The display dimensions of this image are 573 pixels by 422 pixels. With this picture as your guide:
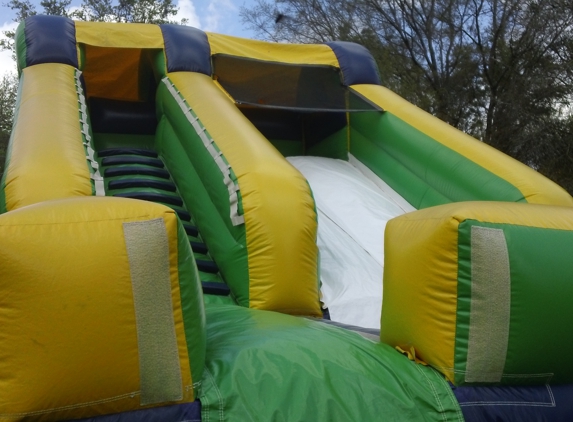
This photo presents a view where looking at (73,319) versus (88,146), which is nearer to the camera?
(73,319)

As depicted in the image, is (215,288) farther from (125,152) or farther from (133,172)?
(125,152)

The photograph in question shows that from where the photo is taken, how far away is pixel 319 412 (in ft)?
4.53

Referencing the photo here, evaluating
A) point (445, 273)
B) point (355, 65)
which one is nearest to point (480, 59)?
point (355, 65)

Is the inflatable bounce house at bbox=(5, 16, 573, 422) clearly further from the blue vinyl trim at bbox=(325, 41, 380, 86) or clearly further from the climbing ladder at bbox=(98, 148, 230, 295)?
the blue vinyl trim at bbox=(325, 41, 380, 86)

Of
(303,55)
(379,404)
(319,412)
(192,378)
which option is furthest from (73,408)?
(303,55)

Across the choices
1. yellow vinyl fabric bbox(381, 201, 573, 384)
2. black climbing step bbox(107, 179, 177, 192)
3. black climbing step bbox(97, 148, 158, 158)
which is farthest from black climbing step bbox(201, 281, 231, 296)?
black climbing step bbox(97, 148, 158, 158)

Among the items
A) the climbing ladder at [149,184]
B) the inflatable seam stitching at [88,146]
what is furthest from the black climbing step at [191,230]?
the inflatable seam stitching at [88,146]

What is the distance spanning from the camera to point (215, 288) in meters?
2.48

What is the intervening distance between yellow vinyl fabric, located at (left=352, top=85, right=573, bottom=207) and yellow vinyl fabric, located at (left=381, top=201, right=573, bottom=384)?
1107 mm

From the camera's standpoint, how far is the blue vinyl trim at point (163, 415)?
51.0 inches

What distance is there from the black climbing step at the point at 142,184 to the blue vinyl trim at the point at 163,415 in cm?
214

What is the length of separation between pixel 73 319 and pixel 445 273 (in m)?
0.83

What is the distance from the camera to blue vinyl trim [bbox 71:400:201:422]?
1295 millimetres

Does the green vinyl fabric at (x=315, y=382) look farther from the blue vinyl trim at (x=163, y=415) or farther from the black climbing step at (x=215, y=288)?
the black climbing step at (x=215, y=288)
